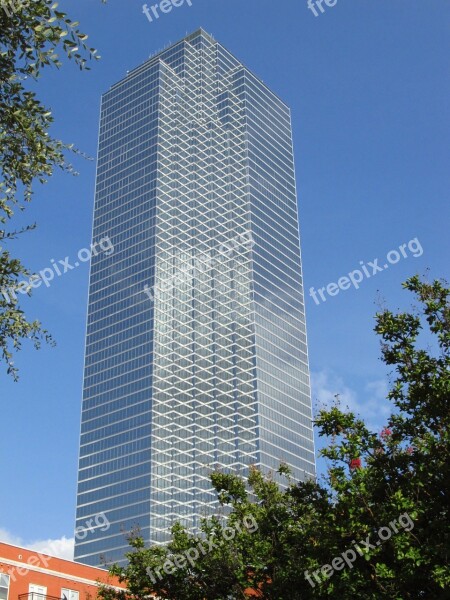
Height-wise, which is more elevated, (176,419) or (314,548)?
(176,419)

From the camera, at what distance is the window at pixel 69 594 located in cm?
4659

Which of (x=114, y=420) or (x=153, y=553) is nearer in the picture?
(x=153, y=553)

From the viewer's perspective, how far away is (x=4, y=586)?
43.5m

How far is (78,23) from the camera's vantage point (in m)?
16.5

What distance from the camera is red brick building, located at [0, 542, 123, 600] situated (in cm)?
4388

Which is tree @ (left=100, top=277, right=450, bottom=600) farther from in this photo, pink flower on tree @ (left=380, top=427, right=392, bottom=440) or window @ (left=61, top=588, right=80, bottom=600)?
window @ (left=61, top=588, right=80, bottom=600)

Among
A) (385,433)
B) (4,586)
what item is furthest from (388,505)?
(4,586)

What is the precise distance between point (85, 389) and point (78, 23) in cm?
18060

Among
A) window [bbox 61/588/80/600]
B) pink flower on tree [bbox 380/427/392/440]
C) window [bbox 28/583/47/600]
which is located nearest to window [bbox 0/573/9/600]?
window [bbox 28/583/47/600]

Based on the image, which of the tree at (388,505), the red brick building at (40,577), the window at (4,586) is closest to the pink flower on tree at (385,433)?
the tree at (388,505)

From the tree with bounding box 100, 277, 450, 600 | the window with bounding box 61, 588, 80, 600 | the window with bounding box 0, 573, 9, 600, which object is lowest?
the tree with bounding box 100, 277, 450, 600

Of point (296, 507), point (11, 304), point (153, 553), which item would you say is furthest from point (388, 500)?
point (153, 553)

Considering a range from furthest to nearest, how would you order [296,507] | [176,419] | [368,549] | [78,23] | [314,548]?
1. [176,419]
2. [296,507]
3. [314,548]
4. [368,549]
5. [78,23]

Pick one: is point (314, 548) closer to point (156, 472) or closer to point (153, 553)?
point (153, 553)
